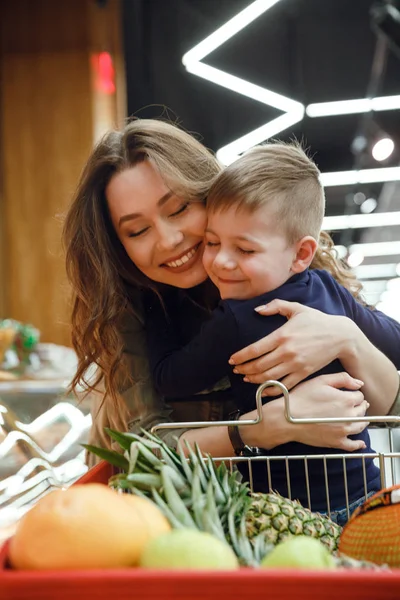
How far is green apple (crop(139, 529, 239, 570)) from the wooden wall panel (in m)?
6.02

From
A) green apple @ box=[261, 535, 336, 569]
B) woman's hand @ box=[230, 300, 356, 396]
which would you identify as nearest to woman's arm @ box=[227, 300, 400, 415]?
woman's hand @ box=[230, 300, 356, 396]

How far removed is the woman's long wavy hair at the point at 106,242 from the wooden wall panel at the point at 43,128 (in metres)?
4.89

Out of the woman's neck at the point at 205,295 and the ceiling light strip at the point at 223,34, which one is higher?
the ceiling light strip at the point at 223,34

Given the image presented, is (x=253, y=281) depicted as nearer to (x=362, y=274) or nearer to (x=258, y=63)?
(x=258, y=63)

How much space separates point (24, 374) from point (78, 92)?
3.77m

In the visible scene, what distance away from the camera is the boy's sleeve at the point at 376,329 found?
1.67 m

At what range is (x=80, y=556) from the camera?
0.73 meters

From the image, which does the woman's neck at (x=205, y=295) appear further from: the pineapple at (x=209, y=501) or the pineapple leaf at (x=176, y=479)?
the pineapple leaf at (x=176, y=479)

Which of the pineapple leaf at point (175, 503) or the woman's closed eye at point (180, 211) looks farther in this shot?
the woman's closed eye at point (180, 211)

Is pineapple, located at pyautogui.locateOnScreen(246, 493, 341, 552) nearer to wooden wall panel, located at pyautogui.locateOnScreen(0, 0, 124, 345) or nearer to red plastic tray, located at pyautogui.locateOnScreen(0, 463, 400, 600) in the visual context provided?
red plastic tray, located at pyautogui.locateOnScreen(0, 463, 400, 600)

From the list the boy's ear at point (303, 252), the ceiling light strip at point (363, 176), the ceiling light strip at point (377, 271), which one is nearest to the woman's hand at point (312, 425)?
the boy's ear at point (303, 252)

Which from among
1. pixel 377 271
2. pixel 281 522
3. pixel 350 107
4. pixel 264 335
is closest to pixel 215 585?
pixel 281 522

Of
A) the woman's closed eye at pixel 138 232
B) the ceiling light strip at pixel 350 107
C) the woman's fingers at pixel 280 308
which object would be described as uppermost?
the ceiling light strip at pixel 350 107

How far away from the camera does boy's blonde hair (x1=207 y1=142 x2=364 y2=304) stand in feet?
4.82
